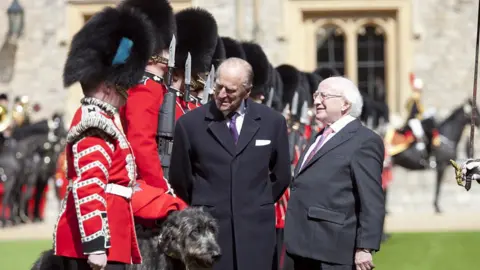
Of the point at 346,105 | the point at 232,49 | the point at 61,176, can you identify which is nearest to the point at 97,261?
Answer: the point at 346,105

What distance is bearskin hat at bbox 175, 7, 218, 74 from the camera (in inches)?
267

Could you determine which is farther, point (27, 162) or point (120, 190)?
point (27, 162)

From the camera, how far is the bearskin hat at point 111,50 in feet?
16.5

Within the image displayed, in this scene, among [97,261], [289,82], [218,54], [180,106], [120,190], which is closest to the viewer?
[97,261]

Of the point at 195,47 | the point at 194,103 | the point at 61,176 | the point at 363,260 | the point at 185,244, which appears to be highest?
the point at 195,47

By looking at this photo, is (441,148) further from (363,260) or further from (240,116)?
(363,260)

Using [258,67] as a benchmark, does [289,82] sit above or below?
below

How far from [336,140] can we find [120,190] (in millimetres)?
1003

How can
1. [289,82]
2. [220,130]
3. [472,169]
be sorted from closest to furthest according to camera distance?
[472,169] → [220,130] → [289,82]

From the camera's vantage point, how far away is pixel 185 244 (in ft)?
16.7

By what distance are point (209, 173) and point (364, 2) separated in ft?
46.0

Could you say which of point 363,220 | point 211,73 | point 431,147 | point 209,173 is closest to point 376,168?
point 363,220

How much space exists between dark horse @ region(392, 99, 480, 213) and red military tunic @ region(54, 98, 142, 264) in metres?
12.7

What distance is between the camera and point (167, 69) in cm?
616
